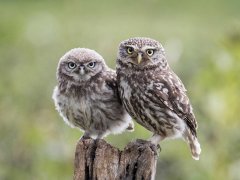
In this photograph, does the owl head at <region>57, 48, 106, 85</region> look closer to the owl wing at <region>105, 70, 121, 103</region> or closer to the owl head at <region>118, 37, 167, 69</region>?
the owl wing at <region>105, 70, 121, 103</region>

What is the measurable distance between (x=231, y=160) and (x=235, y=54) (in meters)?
0.74

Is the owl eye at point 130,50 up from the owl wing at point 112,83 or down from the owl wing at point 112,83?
up

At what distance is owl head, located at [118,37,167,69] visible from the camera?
8.37 meters

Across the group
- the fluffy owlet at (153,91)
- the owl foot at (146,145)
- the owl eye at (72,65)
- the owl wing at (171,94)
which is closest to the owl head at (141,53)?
the fluffy owlet at (153,91)

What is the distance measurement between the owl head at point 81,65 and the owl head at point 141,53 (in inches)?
7.5

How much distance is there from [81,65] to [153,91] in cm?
51

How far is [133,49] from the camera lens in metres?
8.35

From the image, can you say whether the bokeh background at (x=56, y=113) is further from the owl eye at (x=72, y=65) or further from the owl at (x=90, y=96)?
the owl eye at (x=72, y=65)

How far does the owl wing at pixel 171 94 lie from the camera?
8.43 meters

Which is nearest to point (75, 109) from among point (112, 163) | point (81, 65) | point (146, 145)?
point (81, 65)

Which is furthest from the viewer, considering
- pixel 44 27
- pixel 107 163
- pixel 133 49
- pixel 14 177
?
pixel 44 27

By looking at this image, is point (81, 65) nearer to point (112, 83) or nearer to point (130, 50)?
point (112, 83)

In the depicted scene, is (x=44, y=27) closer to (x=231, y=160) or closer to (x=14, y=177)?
(x=14, y=177)

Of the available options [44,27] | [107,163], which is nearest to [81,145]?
[107,163]
